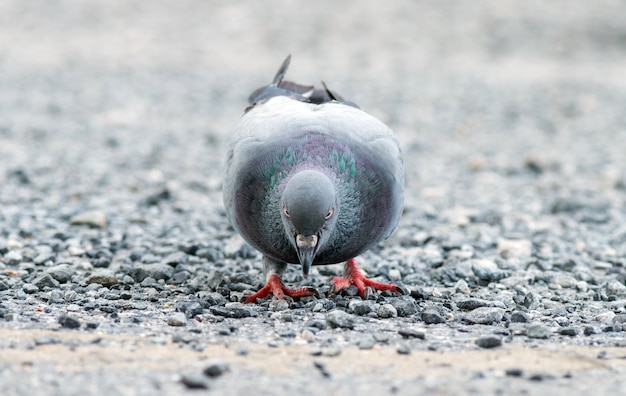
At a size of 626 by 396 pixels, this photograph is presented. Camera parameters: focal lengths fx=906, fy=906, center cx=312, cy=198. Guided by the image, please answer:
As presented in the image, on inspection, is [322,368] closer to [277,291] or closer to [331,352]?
[331,352]

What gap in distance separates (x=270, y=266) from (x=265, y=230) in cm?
83

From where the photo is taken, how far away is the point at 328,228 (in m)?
5.54

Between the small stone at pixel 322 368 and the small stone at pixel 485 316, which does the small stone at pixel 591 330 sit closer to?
the small stone at pixel 485 316

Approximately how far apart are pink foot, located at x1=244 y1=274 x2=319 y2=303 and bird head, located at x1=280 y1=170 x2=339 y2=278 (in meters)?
0.96

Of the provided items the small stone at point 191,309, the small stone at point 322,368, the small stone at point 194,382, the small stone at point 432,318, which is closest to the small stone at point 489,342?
the small stone at point 432,318

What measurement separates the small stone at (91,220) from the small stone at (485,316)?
412cm

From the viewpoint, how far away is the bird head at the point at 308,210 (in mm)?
5309

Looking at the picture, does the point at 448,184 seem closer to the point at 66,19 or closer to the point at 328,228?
the point at 328,228

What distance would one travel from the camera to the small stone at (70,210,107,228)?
857 cm

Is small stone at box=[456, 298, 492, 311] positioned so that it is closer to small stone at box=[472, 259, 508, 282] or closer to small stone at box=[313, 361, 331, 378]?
small stone at box=[472, 259, 508, 282]

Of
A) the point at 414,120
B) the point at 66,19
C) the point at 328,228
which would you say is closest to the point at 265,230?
the point at 328,228

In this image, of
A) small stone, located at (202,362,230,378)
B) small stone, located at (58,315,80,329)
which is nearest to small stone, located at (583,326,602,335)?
small stone, located at (202,362,230,378)

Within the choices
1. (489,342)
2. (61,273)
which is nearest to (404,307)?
(489,342)

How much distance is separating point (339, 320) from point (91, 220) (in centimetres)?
390
